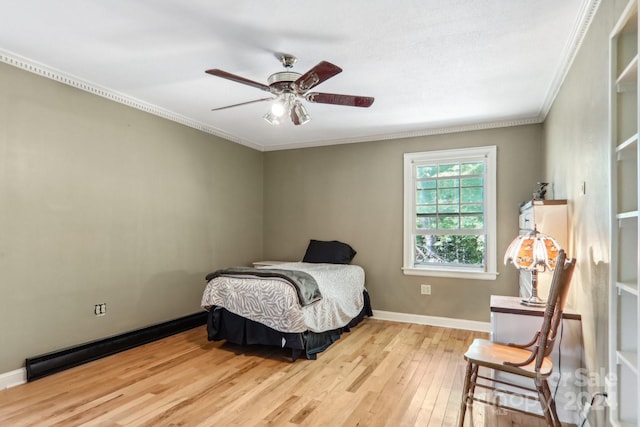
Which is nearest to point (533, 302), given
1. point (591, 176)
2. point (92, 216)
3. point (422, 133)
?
point (591, 176)

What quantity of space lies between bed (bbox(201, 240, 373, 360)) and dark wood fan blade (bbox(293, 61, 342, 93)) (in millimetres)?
1740

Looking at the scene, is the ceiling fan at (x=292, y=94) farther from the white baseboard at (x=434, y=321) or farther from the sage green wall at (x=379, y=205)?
the white baseboard at (x=434, y=321)

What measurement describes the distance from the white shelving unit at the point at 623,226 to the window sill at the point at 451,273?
2889mm

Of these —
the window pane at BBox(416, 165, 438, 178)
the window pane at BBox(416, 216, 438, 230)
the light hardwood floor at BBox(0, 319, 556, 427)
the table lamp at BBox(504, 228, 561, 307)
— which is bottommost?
the light hardwood floor at BBox(0, 319, 556, 427)

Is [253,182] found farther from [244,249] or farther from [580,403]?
[580,403]

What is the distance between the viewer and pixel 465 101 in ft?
12.1

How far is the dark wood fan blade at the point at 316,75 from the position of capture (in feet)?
7.32

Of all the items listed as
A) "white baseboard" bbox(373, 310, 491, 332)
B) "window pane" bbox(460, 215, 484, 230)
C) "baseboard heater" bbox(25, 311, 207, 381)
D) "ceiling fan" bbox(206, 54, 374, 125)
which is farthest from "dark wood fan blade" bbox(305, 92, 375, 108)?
"white baseboard" bbox(373, 310, 491, 332)

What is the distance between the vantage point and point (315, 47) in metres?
2.59

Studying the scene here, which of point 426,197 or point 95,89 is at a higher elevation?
point 95,89

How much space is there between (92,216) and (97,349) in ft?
4.02

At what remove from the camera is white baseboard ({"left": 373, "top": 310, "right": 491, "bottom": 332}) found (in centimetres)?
441

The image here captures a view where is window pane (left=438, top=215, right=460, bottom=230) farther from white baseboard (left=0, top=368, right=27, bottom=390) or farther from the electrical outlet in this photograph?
white baseboard (left=0, top=368, right=27, bottom=390)

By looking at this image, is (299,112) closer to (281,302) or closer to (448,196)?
(281,302)
